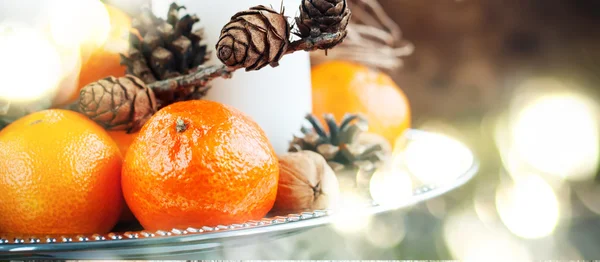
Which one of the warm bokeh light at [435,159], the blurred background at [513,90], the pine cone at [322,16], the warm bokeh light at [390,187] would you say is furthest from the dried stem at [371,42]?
the pine cone at [322,16]

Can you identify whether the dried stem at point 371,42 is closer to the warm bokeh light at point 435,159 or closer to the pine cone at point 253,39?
the warm bokeh light at point 435,159

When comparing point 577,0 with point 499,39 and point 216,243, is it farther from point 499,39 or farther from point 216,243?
point 216,243

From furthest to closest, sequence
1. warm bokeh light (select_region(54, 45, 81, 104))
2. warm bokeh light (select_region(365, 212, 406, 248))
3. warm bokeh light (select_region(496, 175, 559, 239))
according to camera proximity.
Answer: warm bokeh light (select_region(496, 175, 559, 239)) < warm bokeh light (select_region(365, 212, 406, 248)) < warm bokeh light (select_region(54, 45, 81, 104))

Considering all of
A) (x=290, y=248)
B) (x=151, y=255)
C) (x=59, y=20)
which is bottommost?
(x=290, y=248)

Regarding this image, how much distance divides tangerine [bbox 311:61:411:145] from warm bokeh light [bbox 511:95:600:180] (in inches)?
15.5

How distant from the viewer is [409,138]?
0.58 m

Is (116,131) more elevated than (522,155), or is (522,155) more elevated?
(116,131)

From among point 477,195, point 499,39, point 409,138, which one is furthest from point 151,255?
point 499,39

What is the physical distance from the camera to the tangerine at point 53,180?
0.26 m

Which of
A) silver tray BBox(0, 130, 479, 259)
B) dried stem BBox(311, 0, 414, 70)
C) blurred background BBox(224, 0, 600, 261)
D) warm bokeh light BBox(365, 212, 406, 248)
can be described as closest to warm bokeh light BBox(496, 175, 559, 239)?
blurred background BBox(224, 0, 600, 261)

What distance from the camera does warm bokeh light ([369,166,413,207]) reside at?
314mm

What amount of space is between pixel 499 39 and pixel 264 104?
60cm

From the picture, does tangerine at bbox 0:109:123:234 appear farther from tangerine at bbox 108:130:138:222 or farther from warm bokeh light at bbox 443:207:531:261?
warm bokeh light at bbox 443:207:531:261

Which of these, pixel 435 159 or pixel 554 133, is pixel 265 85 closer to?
pixel 435 159
